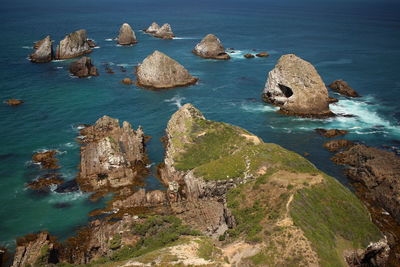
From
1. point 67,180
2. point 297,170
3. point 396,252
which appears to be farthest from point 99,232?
point 396,252

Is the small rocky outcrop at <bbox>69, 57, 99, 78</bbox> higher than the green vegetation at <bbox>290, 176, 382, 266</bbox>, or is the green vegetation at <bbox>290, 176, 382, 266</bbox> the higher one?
the small rocky outcrop at <bbox>69, 57, 99, 78</bbox>

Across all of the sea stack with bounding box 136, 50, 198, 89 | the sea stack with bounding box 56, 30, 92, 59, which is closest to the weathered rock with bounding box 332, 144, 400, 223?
the sea stack with bounding box 136, 50, 198, 89

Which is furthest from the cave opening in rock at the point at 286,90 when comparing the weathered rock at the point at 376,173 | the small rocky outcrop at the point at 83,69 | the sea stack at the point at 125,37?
the sea stack at the point at 125,37

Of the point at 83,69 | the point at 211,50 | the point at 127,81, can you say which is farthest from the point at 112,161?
the point at 211,50

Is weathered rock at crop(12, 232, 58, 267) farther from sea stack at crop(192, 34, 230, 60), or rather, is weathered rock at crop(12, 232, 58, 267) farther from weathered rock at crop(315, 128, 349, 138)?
sea stack at crop(192, 34, 230, 60)

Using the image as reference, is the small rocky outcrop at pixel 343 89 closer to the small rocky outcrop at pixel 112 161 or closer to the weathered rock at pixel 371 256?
the small rocky outcrop at pixel 112 161

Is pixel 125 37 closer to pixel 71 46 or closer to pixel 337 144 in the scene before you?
pixel 71 46

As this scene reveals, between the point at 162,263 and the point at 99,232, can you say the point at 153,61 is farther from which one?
the point at 162,263
